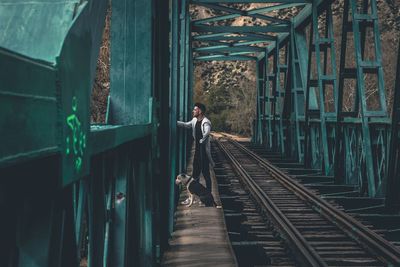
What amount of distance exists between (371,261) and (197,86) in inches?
2441

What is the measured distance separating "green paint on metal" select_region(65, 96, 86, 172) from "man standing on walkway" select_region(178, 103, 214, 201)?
312 inches

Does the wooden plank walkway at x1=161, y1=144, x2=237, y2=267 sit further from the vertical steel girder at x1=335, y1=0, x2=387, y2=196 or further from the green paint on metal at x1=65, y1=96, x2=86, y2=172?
the green paint on metal at x1=65, y1=96, x2=86, y2=172

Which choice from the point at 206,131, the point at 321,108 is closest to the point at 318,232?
the point at 206,131

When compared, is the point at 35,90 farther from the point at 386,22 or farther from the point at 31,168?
the point at 386,22

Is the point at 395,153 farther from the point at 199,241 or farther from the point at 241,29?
the point at 241,29

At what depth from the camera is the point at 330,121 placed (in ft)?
48.3

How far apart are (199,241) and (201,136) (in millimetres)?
3183

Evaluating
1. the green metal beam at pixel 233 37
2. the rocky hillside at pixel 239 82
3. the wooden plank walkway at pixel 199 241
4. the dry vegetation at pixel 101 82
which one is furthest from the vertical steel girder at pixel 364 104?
the green metal beam at pixel 233 37

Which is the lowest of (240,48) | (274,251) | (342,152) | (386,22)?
(274,251)

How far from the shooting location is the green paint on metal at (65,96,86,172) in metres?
1.74

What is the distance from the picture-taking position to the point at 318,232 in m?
8.98

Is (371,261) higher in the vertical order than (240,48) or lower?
lower

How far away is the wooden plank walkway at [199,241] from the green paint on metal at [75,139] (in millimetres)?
4525

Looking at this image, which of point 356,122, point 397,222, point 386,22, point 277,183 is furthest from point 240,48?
point 386,22
